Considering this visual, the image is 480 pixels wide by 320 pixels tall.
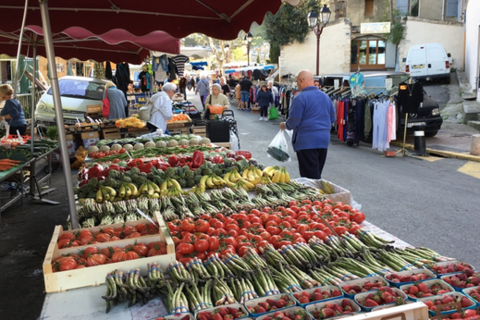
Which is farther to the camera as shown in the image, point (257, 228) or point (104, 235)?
point (257, 228)

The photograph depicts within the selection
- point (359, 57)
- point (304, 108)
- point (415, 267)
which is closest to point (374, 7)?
point (359, 57)

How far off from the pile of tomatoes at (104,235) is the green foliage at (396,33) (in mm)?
32821

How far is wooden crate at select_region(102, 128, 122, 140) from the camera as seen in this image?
1170 centimetres

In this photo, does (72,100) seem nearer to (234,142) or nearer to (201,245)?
(234,142)

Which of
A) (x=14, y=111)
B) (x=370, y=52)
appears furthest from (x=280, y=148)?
(x=370, y=52)

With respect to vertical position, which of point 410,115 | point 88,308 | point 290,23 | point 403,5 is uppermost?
point 403,5

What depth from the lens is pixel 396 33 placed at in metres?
32.3

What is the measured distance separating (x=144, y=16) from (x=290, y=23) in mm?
29481

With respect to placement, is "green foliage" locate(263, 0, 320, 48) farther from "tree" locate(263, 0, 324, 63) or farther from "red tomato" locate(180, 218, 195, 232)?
"red tomato" locate(180, 218, 195, 232)

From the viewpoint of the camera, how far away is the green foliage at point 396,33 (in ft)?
105

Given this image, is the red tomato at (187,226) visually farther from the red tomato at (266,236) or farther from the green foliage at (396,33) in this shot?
the green foliage at (396,33)

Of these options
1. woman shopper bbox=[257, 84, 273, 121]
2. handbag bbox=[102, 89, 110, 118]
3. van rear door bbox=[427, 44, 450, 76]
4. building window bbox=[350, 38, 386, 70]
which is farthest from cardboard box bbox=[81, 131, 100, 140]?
building window bbox=[350, 38, 386, 70]

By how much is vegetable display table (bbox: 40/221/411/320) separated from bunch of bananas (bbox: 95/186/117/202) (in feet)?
7.07

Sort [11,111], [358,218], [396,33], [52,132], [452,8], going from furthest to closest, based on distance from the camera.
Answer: [452,8]
[396,33]
[52,132]
[11,111]
[358,218]
